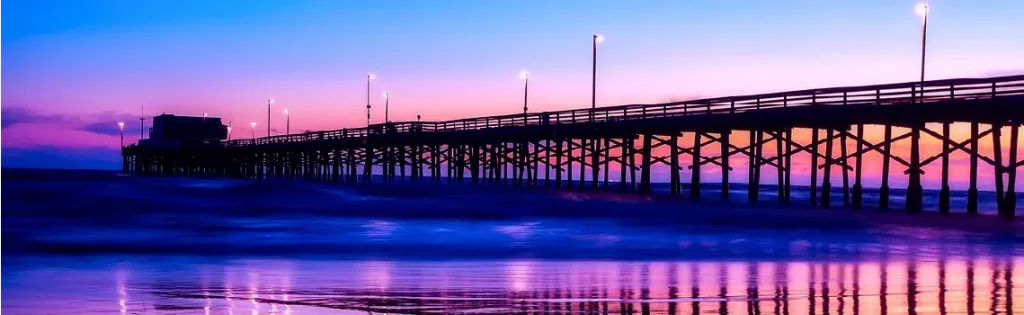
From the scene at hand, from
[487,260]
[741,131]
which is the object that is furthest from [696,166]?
[487,260]

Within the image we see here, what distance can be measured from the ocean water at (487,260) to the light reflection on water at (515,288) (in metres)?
0.02

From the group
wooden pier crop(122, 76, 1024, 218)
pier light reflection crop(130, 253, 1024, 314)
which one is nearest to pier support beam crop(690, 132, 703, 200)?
wooden pier crop(122, 76, 1024, 218)

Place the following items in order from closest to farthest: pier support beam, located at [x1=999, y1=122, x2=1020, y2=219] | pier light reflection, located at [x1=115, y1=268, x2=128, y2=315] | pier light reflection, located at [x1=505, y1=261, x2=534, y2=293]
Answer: pier light reflection, located at [x1=115, y1=268, x2=128, y2=315] < pier light reflection, located at [x1=505, y1=261, x2=534, y2=293] < pier support beam, located at [x1=999, y1=122, x2=1020, y2=219]

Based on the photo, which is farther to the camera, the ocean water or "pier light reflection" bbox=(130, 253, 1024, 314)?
the ocean water

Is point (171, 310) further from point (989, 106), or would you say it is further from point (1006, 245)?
point (989, 106)

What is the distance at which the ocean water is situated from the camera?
9.30 m

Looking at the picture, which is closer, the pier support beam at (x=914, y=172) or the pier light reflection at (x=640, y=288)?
the pier light reflection at (x=640, y=288)

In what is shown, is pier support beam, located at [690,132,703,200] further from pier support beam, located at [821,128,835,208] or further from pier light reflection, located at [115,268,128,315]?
pier light reflection, located at [115,268,128,315]

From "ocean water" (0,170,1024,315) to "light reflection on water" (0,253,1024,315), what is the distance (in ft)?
0.08

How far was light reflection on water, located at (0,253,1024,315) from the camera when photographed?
8930 mm

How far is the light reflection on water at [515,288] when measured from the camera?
352 inches

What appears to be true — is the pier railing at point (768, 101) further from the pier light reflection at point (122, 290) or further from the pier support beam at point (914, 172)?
the pier light reflection at point (122, 290)

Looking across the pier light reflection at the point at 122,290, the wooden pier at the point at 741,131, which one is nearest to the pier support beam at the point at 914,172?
the wooden pier at the point at 741,131

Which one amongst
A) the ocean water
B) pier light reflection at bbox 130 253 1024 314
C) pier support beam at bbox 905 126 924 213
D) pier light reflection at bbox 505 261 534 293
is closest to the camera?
pier light reflection at bbox 130 253 1024 314
